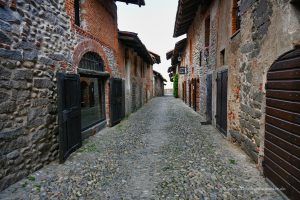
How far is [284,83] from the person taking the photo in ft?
10.3

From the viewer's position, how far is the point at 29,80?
3.96 m

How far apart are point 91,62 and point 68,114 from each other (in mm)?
2799

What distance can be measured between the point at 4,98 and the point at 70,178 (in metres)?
1.74

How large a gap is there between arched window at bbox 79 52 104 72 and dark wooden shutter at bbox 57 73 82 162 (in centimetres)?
140

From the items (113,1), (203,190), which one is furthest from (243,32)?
(113,1)

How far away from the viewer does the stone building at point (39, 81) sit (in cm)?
348

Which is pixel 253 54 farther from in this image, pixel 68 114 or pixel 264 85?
pixel 68 114

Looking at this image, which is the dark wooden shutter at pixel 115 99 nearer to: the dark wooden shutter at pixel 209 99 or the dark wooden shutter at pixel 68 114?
the dark wooden shutter at pixel 68 114

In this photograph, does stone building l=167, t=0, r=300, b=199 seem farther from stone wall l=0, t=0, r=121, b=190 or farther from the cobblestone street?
stone wall l=0, t=0, r=121, b=190

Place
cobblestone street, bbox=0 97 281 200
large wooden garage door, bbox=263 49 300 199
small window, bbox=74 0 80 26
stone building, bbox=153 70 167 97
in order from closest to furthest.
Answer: large wooden garage door, bbox=263 49 300 199
cobblestone street, bbox=0 97 281 200
small window, bbox=74 0 80 26
stone building, bbox=153 70 167 97

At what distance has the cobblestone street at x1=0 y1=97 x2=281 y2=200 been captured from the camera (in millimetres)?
3287

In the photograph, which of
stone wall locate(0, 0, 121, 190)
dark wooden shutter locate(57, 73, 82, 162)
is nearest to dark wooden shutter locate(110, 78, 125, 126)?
dark wooden shutter locate(57, 73, 82, 162)

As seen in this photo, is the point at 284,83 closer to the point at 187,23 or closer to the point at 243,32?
the point at 243,32

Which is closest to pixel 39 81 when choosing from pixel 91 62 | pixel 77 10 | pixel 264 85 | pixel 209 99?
pixel 91 62
